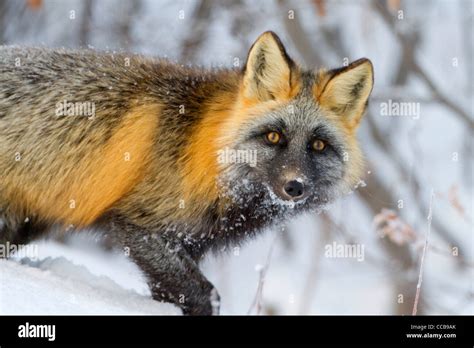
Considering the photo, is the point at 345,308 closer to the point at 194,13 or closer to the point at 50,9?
the point at 194,13

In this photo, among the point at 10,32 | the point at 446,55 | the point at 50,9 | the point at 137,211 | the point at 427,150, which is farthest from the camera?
the point at 427,150

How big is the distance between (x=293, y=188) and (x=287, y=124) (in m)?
0.62

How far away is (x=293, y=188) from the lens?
6.07 m

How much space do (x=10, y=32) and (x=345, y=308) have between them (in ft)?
28.6

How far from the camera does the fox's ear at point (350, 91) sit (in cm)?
646

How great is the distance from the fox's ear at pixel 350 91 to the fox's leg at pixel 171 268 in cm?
187

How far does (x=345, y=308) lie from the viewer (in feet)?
50.9

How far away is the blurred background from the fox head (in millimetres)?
2595

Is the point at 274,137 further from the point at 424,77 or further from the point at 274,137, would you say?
the point at 424,77

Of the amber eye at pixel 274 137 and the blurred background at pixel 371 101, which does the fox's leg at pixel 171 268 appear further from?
the blurred background at pixel 371 101

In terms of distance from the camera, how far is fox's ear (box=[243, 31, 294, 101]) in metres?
6.38

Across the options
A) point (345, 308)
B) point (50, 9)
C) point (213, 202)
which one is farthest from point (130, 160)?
point (345, 308)

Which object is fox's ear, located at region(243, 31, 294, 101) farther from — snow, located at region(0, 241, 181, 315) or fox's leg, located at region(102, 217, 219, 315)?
snow, located at region(0, 241, 181, 315)

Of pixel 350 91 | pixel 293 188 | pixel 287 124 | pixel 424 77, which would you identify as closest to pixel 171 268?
pixel 293 188
